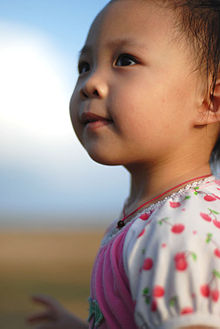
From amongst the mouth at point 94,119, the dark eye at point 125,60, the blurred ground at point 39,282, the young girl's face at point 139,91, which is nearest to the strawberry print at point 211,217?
the young girl's face at point 139,91

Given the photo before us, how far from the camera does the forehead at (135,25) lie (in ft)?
5.63

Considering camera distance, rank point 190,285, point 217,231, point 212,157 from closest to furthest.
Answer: point 190,285 → point 217,231 → point 212,157

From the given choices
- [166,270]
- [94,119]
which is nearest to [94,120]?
[94,119]

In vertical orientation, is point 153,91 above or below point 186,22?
below

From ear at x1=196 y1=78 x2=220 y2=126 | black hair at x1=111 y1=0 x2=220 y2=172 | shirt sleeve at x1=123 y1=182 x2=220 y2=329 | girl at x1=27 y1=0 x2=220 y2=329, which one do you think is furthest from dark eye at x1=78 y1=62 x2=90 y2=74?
shirt sleeve at x1=123 y1=182 x2=220 y2=329

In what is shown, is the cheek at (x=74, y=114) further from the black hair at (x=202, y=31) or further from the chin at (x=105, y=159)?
the black hair at (x=202, y=31)

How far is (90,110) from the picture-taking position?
5.69 feet

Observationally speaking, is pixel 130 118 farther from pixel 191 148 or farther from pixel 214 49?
pixel 214 49

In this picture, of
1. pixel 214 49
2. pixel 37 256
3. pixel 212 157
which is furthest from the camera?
pixel 37 256

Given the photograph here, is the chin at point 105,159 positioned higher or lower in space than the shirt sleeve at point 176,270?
higher

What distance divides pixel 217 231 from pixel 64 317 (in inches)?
49.8

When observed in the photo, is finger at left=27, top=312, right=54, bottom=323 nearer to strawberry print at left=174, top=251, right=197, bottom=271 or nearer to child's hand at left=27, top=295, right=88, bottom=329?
child's hand at left=27, top=295, right=88, bottom=329

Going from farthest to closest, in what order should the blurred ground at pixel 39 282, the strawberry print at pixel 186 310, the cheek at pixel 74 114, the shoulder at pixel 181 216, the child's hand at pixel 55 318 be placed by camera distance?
the blurred ground at pixel 39 282, the child's hand at pixel 55 318, the cheek at pixel 74 114, the shoulder at pixel 181 216, the strawberry print at pixel 186 310

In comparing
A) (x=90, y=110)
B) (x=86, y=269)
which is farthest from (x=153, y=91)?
(x=86, y=269)
